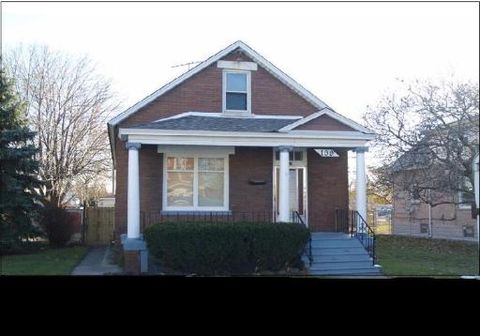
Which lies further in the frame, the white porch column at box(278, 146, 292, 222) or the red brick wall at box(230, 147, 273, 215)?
the red brick wall at box(230, 147, 273, 215)

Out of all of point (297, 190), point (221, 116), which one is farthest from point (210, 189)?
point (297, 190)

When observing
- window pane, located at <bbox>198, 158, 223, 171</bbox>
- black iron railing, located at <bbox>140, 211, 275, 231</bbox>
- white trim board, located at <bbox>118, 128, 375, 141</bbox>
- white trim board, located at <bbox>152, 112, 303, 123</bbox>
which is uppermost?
white trim board, located at <bbox>152, 112, 303, 123</bbox>

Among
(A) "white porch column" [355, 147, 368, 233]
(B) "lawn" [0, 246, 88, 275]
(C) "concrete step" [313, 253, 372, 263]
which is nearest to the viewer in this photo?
(B) "lawn" [0, 246, 88, 275]

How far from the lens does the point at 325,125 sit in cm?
1143

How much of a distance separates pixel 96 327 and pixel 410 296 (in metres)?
1.33

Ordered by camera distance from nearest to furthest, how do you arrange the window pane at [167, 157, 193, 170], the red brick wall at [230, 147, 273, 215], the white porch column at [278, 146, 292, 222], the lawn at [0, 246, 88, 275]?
the lawn at [0, 246, 88, 275] < the white porch column at [278, 146, 292, 222] < the window pane at [167, 157, 193, 170] < the red brick wall at [230, 147, 273, 215]

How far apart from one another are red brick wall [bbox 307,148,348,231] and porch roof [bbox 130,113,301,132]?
1.26m

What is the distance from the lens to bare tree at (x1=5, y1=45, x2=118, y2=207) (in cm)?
1042

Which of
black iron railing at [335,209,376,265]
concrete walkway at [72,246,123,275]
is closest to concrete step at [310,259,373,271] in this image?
black iron railing at [335,209,376,265]

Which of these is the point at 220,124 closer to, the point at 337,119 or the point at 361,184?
the point at 337,119

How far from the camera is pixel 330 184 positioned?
41.7 feet

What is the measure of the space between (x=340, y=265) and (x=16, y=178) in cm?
739

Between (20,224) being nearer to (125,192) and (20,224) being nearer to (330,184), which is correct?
(125,192)

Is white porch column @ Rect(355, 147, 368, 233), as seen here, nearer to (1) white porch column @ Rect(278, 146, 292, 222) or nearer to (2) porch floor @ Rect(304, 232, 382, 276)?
(2) porch floor @ Rect(304, 232, 382, 276)
